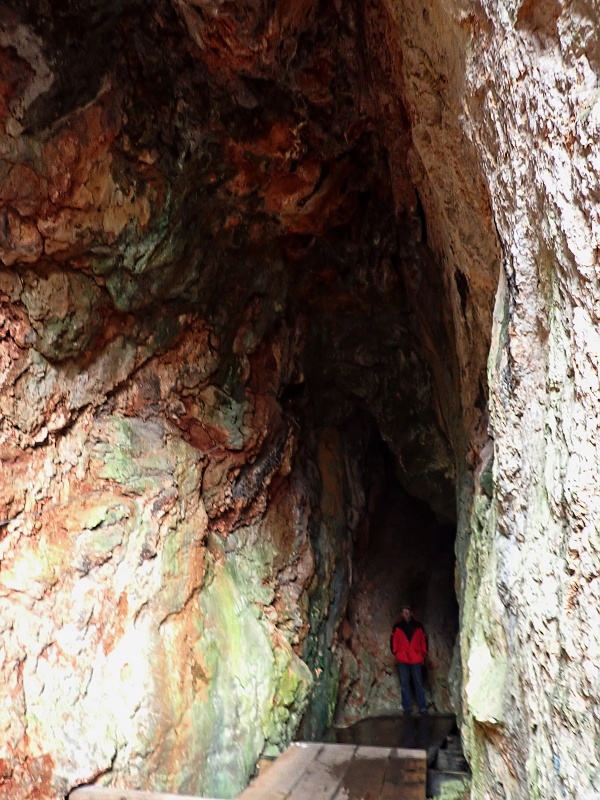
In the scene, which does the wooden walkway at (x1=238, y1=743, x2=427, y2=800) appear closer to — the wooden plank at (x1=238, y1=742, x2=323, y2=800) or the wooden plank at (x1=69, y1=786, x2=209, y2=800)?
the wooden plank at (x1=238, y1=742, x2=323, y2=800)

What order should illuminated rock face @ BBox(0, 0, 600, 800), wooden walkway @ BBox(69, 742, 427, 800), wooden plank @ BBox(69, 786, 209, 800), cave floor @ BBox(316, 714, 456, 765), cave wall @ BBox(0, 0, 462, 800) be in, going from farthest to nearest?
1. cave floor @ BBox(316, 714, 456, 765)
2. cave wall @ BBox(0, 0, 462, 800)
3. wooden walkway @ BBox(69, 742, 427, 800)
4. wooden plank @ BBox(69, 786, 209, 800)
5. illuminated rock face @ BBox(0, 0, 600, 800)

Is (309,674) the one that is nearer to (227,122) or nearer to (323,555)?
(323,555)

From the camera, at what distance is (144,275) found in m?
4.83

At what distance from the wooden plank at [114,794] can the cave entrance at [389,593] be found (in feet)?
12.3

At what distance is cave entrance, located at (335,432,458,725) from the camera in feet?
25.6

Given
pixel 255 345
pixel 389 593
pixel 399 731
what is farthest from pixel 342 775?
pixel 389 593

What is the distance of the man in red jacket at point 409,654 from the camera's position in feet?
25.5

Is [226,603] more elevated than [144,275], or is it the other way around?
[144,275]

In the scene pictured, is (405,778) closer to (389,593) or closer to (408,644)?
(408,644)

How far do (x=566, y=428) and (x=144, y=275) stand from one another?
3699 mm

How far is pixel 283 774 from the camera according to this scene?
13.4 feet

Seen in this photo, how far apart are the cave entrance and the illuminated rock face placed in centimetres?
111

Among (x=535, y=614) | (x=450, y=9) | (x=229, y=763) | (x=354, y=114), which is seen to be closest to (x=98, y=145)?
(x=354, y=114)

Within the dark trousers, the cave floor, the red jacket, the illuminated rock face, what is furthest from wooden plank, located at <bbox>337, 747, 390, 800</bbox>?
the dark trousers
